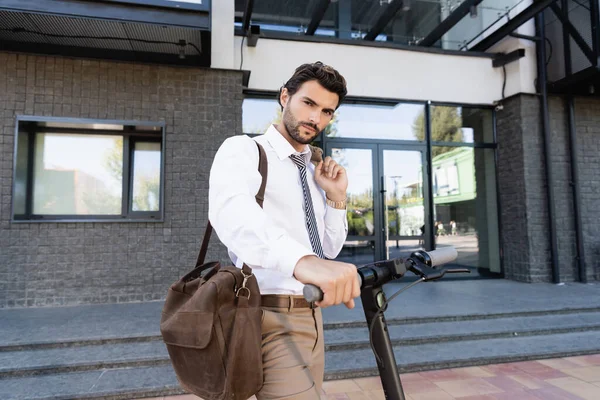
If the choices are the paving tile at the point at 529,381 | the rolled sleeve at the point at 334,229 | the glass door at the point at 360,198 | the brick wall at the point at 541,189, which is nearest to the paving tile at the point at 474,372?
the paving tile at the point at 529,381

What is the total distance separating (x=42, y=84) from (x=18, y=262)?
2.46 metres

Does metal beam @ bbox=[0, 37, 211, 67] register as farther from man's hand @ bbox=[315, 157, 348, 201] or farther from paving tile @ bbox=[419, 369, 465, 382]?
paving tile @ bbox=[419, 369, 465, 382]

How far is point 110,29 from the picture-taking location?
185 inches

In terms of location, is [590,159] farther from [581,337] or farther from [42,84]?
[42,84]

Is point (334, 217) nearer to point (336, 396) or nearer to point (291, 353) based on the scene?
point (291, 353)

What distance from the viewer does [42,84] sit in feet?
17.0

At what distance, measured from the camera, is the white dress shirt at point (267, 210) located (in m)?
0.87

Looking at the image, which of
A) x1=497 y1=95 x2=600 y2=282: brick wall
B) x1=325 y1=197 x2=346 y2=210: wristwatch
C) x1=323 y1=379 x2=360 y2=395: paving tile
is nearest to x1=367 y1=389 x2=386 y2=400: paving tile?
x1=323 y1=379 x2=360 y2=395: paving tile

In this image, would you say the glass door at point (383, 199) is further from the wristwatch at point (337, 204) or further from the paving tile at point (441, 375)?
the wristwatch at point (337, 204)

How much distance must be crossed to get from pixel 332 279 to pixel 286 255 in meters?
0.14

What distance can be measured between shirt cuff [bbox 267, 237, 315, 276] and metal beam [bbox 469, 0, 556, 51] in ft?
22.5

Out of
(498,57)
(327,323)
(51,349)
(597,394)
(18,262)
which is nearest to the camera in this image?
(597,394)

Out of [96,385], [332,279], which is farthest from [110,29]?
[332,279]

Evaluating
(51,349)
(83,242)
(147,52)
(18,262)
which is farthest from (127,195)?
(51,349)
